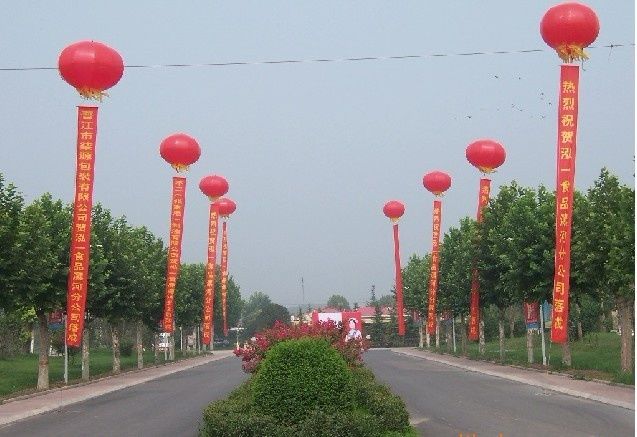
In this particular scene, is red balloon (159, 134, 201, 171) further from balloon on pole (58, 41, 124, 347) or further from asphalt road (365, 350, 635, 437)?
asphalt road (365, 350, 635, 437)

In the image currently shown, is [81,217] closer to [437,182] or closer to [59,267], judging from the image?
[59,267]

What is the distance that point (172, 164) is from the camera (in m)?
39.5

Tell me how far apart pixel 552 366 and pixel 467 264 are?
40.1 ft

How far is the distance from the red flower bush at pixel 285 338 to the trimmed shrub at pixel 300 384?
16.6 ft

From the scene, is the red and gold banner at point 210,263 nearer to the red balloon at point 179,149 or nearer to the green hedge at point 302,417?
the red balloon at point 179,149

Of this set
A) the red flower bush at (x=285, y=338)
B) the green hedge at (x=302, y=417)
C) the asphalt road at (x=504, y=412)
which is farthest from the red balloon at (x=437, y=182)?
Result: the green hedge at (x=302, y=417)

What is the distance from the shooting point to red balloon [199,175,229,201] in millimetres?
53750

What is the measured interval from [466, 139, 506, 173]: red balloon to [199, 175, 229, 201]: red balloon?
17.4m

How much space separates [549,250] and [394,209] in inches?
858

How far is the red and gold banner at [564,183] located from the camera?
104 ft

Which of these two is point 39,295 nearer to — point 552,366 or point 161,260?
Result: point 552,366

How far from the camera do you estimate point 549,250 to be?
3975 centimetres

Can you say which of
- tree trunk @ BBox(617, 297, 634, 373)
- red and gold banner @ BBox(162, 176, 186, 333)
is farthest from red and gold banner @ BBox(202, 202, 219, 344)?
tree trunk @ BBox(617, 297, 634, 373)

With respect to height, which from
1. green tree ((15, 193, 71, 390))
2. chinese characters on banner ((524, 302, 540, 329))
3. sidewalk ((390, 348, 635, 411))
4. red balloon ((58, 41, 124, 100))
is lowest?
sidewalk ((390, 348, 635, 411))
